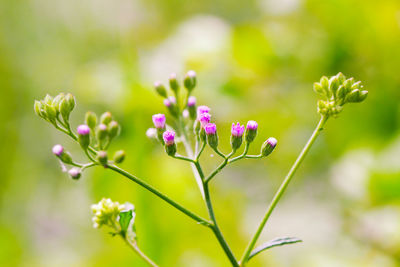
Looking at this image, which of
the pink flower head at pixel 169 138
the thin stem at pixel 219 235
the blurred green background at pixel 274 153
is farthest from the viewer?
the blurred green background at pixel 274 153

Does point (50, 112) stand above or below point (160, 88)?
below

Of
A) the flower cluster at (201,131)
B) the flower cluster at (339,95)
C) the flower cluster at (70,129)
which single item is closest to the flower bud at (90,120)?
the flower cluster at (70,129)

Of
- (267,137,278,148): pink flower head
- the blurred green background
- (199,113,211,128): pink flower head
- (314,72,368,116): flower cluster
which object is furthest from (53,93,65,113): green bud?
the blurred green background

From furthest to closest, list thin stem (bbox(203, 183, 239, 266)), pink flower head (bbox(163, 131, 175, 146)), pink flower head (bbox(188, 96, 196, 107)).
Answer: pink flower head (bbox(188, 96, 196, 107)) → pink flower head (bbox(163, 131, 175, 146)) → thin stem (bbox(203, 183, 239, 266))

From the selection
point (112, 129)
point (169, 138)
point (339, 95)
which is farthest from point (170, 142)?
point (339, 95)

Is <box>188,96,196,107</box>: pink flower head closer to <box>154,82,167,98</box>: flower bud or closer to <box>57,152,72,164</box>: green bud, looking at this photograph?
<box>154,82,167,98</box>: flower bud

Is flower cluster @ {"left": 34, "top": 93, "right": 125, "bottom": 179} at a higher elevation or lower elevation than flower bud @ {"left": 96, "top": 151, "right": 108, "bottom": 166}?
higher

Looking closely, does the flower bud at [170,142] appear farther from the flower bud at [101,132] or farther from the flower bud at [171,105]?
the flower bud at [171,105]

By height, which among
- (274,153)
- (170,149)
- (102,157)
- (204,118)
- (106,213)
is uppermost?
(274,153)

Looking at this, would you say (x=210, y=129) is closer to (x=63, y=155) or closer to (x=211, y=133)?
(x=211, y=133)
